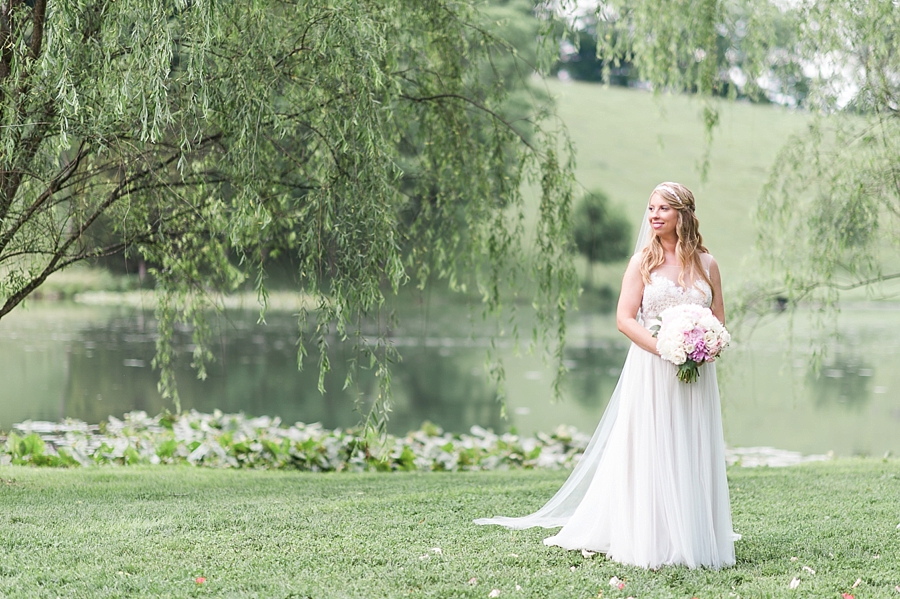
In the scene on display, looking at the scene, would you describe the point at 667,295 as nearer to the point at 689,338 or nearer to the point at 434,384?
the point at 689,338

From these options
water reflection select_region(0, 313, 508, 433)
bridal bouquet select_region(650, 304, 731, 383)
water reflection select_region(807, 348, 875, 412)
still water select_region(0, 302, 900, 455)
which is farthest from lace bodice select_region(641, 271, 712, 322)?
water reflection select_region(807, 348, 875, 412)

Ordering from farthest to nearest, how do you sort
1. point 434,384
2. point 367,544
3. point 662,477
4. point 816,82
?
1. point 434,384
2. point 816,82
3. point 367,544
4. point 662,477

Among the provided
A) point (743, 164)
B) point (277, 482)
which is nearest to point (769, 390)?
point (277, 482)

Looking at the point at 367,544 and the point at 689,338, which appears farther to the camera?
the point at 367,544

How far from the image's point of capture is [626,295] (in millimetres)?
3744

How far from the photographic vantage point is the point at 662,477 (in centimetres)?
357

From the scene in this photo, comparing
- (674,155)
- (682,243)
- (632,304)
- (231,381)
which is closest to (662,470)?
(632,304)

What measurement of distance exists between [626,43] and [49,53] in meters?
4.68

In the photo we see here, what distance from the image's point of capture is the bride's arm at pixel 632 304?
364 centimetres

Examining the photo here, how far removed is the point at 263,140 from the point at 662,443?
283 cm

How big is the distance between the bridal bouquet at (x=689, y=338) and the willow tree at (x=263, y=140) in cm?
166

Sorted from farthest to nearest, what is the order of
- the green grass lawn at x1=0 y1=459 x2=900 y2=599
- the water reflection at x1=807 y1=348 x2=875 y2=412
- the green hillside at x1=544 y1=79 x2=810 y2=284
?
the green hillside at x1=544 y1=79 x2=810 y2=284, the water reflection at x1=807 y1=348 x2=875 y2=412, the green grass lawn at x1=0 y1=459 x2=900 y2=599

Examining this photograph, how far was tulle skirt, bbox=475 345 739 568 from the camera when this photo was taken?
11.6 feet

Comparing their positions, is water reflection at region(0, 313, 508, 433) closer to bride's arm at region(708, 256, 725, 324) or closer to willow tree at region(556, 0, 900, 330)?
willow tree at region(556, 0, 900, 330)
